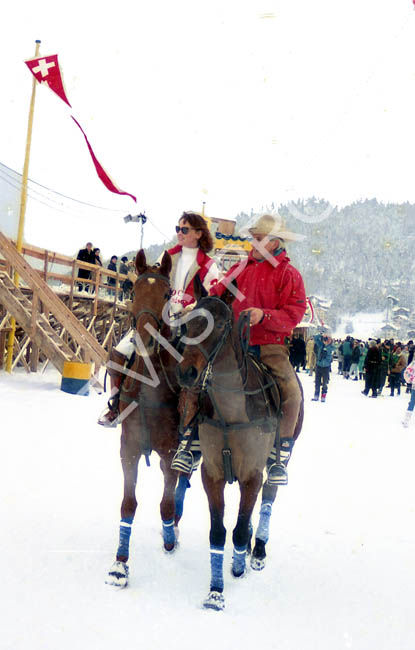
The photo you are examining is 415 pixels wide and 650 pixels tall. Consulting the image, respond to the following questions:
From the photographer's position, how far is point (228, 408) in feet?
12.7

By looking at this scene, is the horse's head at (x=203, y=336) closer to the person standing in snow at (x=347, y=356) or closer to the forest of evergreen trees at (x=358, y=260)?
the person standing in snow at (x=347, y=356)

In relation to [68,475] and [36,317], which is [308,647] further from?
[36,317]

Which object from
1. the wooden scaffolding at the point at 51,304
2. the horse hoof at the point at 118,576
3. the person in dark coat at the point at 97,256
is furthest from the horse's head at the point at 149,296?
the person in dark coat at the point at 97,256

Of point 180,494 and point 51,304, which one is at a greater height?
point 51,304

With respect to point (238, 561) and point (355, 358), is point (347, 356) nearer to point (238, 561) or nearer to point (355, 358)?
point (355, 358)

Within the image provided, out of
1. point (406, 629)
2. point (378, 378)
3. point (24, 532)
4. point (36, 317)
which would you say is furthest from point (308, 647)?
point (378, 378)

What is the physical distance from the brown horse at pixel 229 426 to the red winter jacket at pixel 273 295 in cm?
44

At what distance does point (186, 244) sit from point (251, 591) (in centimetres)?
288

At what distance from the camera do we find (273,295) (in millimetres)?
4504

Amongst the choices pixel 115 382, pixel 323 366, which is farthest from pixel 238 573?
pixel 323 366

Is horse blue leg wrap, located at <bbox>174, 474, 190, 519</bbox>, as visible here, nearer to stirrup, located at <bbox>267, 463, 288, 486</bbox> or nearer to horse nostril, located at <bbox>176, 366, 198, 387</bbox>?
stirrup, located at <bbox>267, 463, 288, 486</bbox>

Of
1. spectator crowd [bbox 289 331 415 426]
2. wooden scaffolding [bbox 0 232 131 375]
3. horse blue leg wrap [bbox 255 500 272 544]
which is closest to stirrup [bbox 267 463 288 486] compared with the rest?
horse blue leg wrap [bbox 255 500 272 544]

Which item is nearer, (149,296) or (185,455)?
(149,296)

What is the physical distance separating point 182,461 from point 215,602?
A: 1.02 m
